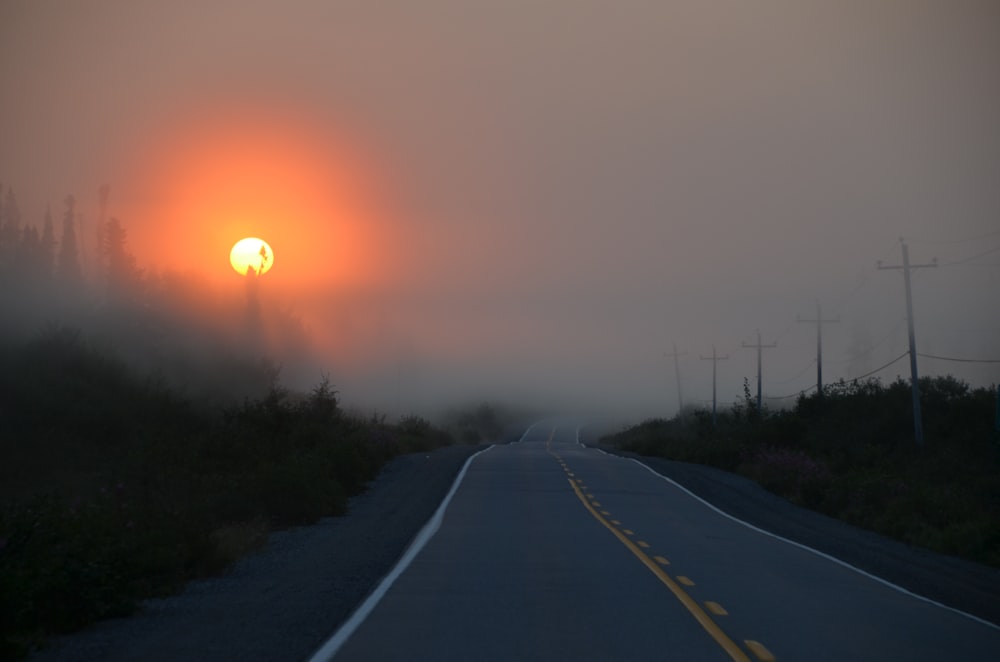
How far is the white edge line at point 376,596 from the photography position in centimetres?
971

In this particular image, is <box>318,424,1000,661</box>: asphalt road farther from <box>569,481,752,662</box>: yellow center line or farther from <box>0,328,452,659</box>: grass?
<box>0,328,452,659</box>: grass

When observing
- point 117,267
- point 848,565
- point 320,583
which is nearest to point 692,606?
point 320,583

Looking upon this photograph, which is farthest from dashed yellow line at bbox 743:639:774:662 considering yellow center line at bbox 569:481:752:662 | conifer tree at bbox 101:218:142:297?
conifer tree at bbox 101:218:142:297

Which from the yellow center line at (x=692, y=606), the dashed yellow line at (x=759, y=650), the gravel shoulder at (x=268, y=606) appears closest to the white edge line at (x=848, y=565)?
the yellow center line at (x=692, y=606)

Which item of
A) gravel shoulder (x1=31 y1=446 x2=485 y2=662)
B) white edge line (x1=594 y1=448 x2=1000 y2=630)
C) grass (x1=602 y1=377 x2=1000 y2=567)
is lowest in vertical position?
gravel shoulder (x1=31 y1=446 x2=485 y2=662)

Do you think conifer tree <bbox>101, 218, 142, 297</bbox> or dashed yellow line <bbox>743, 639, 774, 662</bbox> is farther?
conifer tree <bbox>101, 218, 142, 297</bbox>

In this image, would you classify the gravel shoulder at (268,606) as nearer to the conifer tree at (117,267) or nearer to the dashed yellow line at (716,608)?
the dashed yellow line at (716,608)

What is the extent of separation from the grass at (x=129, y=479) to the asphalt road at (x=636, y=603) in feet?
9.76

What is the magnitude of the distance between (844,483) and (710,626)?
73.7 feet

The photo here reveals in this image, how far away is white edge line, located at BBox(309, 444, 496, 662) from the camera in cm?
971

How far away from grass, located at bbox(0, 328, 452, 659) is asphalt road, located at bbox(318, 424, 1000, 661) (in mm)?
2975

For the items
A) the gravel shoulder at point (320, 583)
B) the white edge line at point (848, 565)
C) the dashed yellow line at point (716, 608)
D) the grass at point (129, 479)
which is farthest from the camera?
the white edge line at point (848, 565)

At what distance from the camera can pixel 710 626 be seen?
11.2 m

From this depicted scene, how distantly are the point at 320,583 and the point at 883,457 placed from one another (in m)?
28.7
